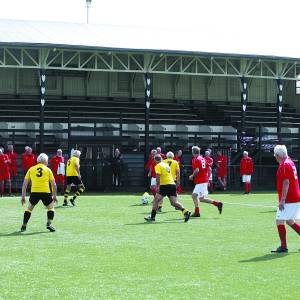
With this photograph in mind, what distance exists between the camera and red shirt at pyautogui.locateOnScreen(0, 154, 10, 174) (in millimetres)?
31609

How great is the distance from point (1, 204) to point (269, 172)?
18.0 metres

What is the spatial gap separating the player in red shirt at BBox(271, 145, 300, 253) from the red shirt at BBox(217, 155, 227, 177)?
78.7 feet

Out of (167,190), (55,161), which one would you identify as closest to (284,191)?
(167,190)

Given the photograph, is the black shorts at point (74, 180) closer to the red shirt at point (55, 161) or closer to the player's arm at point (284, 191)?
the red shirt at point (55, 161)

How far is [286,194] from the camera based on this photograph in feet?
41.9

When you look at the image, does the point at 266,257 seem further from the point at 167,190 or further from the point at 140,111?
the point at 140,111

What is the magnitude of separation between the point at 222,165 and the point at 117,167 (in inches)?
205

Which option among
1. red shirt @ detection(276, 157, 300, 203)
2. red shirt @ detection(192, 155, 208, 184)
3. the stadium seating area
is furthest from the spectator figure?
red shirt @ detection(276, 157, 300, 203)

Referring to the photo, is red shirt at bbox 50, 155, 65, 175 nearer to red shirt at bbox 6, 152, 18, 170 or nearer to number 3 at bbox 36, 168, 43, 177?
red shirt at bbox 6, 152, 18, 170

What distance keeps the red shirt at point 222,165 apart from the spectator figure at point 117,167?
191 inches

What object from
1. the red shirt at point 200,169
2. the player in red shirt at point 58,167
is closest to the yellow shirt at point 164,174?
the red shirt at point 200,169

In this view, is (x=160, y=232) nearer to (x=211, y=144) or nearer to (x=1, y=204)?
(x=1, y=204)

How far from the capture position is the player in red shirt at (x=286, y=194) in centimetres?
1280

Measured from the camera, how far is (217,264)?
1148 centimetres
